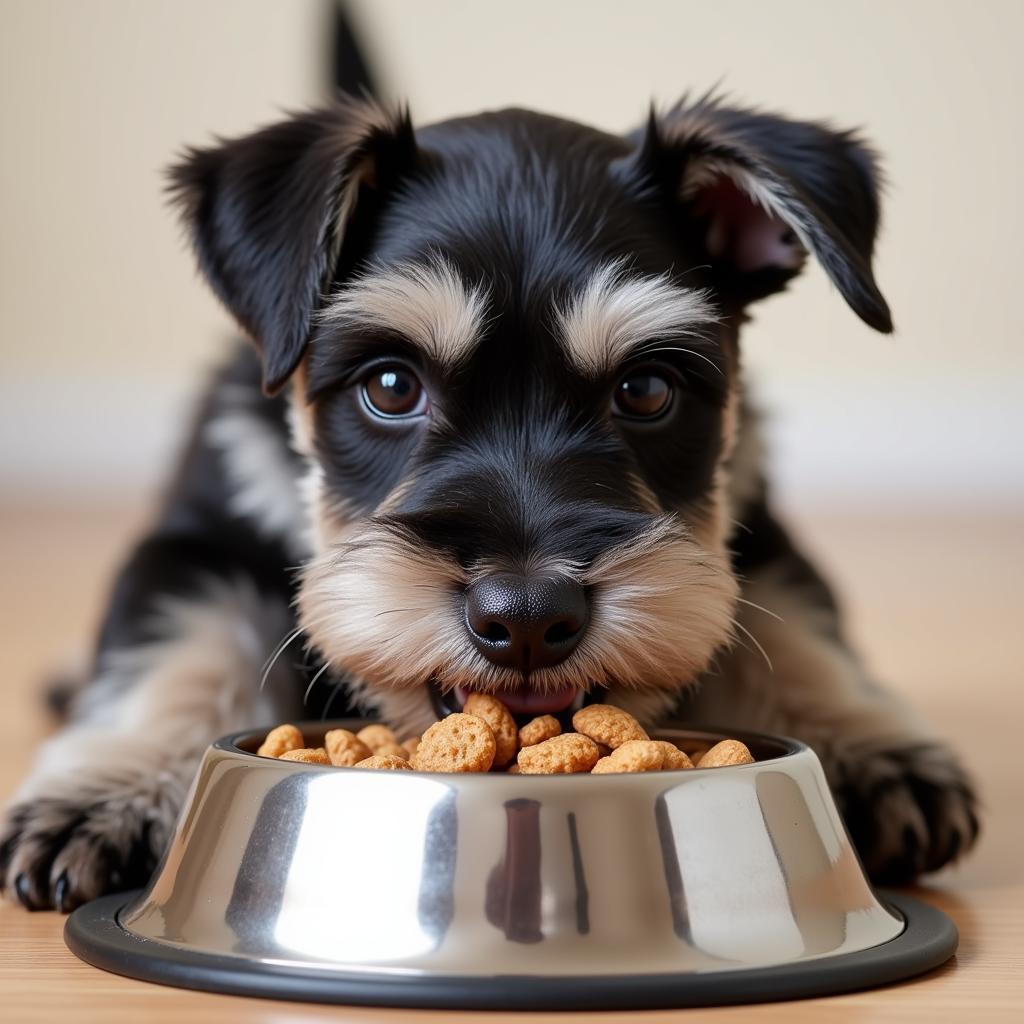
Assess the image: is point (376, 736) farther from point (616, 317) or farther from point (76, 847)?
point (616, 317)

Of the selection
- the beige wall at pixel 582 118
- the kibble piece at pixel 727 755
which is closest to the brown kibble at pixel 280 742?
the kibble piece at pixel 727 755

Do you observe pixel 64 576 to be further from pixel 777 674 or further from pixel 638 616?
pixel 638 616

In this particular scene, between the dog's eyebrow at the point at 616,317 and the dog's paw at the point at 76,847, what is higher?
the dog's eyebrow at the point at 616,317

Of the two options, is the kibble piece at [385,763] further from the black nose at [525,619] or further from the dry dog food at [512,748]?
the black nose at [525,619]

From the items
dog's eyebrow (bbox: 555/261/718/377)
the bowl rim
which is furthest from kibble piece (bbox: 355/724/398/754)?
dog's eyebrow (bbox: 555/261/718/377)

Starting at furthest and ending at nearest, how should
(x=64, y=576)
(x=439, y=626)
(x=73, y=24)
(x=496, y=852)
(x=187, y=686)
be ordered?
(x=73, y=24)
(x=64, y=576)
(x=187, y=686)
(x=439, y=626)
(x=496, y=852)

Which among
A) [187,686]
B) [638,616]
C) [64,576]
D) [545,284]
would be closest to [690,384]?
[545,284]
